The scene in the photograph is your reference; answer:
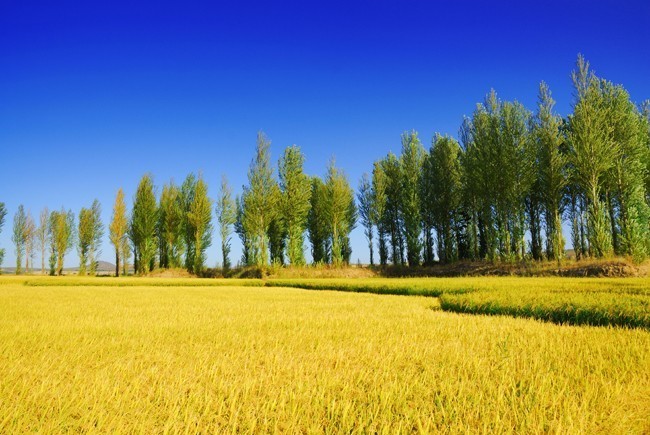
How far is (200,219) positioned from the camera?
146 ft

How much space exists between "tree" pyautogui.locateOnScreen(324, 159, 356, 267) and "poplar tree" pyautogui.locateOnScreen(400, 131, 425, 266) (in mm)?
6060

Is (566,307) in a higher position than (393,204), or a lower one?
lower

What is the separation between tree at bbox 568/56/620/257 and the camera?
24.4m

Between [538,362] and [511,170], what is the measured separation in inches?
1118

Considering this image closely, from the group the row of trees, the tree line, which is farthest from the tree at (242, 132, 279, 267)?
the row of trees

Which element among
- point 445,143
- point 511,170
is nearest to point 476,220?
point 511,170

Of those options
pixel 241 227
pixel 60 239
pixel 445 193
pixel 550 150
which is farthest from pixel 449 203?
pixel 60 239

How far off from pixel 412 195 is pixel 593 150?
1586 centimetres

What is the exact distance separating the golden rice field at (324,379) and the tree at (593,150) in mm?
22435

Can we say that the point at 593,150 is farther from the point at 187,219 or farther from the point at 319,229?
the point at 187,219

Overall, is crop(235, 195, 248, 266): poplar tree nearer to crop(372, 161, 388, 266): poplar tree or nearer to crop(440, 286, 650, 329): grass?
crop(372, 161, 388, 266): poplar tree

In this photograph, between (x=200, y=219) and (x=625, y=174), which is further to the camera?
(x=200, y=219)

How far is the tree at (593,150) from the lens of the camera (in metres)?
24.4

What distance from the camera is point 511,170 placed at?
29391 millimetres
